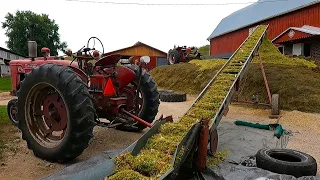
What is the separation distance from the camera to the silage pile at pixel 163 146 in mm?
3184

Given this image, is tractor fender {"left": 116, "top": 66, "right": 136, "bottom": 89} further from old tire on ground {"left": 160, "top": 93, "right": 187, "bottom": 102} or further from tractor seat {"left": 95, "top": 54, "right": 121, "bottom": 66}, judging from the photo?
old tire on ground {"left": 160, "top": 93, "right": 187, "bottom": 102}

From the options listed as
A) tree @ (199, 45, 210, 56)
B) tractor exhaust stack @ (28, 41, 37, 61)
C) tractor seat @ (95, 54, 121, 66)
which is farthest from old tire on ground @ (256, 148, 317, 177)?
tree @ (199, 45, 210, 56)

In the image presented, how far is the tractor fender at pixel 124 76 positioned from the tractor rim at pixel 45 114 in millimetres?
1100

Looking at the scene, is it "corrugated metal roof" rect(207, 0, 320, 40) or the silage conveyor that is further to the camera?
"corrugated metal roof" rect(207, 0, 320, 40)

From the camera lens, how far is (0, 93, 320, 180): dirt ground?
4176mm

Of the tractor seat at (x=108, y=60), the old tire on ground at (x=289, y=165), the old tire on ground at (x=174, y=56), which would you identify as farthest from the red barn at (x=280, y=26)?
the tractor seat at (x=108, y=60)

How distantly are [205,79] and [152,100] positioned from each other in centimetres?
933

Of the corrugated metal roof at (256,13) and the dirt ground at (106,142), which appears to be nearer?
the dirt ground at (106,142)

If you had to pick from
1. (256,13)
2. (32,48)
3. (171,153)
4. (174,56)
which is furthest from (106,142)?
(256,13)

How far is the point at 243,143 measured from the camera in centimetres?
548

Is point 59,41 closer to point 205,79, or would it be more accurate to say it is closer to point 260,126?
point 205,79

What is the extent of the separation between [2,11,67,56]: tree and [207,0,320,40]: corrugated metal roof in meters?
33.7

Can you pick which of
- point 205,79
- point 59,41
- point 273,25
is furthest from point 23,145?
point 59,41

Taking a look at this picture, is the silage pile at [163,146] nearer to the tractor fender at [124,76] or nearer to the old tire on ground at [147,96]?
the old tire on ground at [147,96]
